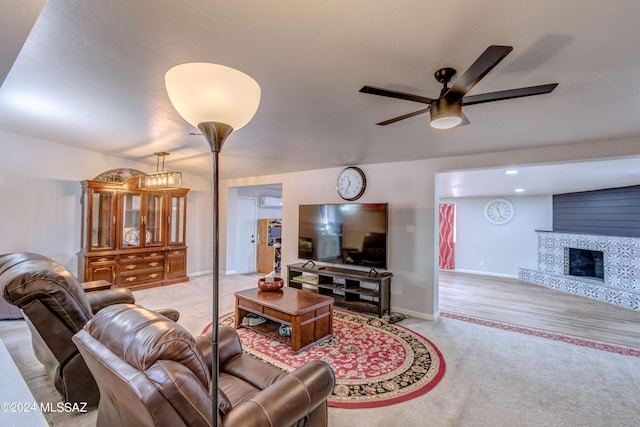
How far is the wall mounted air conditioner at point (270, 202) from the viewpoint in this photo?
7.47m

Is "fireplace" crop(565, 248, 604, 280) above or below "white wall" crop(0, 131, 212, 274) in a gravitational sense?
below

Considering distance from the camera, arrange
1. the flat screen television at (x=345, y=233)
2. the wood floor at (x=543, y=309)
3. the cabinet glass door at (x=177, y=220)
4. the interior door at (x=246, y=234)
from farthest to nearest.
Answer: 1. the interior door at (x=246, y=234)
2. the cabinet glass door at (x=177, y=220)
3. the flat screen television at (x=345, y=233)
4. the wood floor at (x=543, y=309)

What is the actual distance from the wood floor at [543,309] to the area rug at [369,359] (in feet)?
5.31

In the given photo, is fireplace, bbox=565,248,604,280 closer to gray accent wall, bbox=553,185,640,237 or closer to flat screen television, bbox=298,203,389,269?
gray accent wall, bbox=553,185,640,237

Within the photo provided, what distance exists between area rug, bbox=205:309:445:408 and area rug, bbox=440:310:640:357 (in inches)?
41.4

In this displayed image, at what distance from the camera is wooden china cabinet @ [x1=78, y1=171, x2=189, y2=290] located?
4812 millimetres

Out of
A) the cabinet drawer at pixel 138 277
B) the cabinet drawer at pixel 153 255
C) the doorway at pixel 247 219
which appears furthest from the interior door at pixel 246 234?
the cabinet drawer at pixel 138 277

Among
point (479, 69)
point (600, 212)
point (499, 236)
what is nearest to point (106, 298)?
point (479, 69)

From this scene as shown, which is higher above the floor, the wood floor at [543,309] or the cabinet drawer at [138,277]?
the cabinet drawer at [138,277]

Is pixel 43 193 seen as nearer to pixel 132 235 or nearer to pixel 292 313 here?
pixel 132 235

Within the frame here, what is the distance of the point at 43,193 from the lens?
4562 millimetres

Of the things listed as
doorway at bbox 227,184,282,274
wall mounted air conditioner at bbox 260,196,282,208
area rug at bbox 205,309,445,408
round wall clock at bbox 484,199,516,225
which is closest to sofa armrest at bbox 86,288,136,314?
area rug at bbox 205,309,445,408

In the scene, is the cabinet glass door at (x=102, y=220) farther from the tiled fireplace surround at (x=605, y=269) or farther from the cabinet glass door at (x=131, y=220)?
the tiled fireplace surround at (x=605, y=269)

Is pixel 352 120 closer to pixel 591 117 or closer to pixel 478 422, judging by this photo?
pixel 591 117
